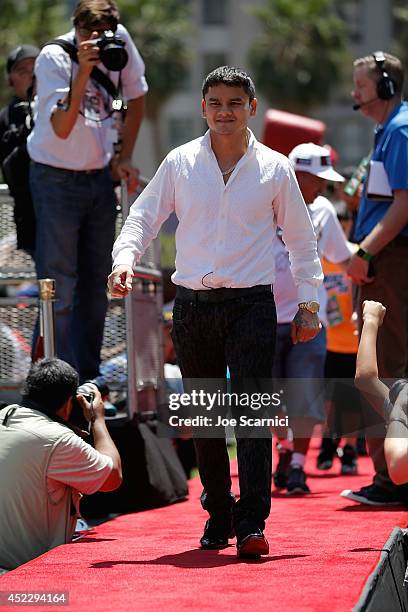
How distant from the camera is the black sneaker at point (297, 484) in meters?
7.52

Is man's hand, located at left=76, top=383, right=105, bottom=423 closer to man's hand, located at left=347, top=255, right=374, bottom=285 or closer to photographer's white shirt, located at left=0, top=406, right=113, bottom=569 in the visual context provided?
photographer's white shirt, located at left=0, top=406, right=113, bottom=569

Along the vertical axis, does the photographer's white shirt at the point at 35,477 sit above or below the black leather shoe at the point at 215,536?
above

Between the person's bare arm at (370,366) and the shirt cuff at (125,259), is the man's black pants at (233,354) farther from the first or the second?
the person's bare arm at (370,366)

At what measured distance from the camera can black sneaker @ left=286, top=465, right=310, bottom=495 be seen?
24.7ft

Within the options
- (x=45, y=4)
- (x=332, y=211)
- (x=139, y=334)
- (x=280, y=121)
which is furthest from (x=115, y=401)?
(x=45, y=4)

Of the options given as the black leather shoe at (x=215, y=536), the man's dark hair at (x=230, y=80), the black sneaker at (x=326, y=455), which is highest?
the man's dark hair at (x=230, y=80)

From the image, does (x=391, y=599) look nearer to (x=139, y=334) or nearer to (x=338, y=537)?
(x=338, y=537)

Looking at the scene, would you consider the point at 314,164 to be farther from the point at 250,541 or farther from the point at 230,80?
the point at 250,541

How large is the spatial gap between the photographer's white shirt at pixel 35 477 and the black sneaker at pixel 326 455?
3705mm

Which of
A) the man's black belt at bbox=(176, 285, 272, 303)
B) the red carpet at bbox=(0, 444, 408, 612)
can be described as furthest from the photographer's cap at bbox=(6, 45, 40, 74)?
the man's black belt at bbox=(176, 285, 272, 303)

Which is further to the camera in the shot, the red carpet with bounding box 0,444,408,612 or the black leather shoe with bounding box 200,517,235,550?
the black leather shoe with bounding box 200,517,235,550

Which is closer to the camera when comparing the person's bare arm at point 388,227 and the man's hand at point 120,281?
the man's hand at point 120,281

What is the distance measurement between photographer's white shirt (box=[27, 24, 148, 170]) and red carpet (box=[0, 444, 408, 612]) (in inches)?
80.4

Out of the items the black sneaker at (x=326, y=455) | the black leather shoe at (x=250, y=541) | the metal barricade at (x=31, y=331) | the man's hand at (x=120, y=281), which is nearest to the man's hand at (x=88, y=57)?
the metal barricade at (x=31, y=331)
